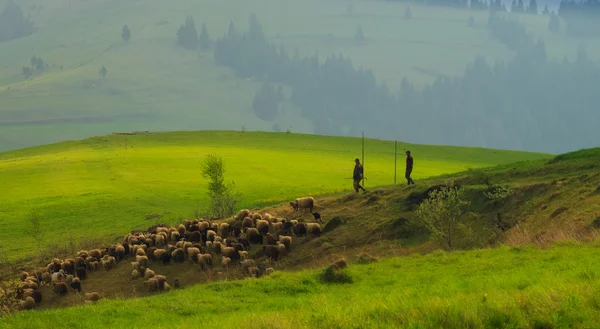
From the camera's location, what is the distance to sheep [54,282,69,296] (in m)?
29.6

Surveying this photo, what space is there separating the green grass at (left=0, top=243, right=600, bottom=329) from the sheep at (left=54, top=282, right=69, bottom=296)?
481 inches

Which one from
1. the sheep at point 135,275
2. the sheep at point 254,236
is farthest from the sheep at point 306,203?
the sheep at point 135,275

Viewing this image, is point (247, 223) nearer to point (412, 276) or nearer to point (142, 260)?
point (142, 260)

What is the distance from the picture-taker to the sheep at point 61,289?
29594 mm

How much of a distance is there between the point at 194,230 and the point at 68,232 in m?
26.0

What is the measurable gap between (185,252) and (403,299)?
20.5 metres

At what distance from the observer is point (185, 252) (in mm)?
31094

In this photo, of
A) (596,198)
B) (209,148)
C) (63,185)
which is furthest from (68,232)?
(209,148)

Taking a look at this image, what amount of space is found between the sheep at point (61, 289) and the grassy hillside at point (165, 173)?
20.6 meters

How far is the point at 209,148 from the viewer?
112 meters

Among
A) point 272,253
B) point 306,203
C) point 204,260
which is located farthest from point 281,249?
point 306,203

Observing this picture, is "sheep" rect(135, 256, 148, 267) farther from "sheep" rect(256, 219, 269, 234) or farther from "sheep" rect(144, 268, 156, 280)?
"sheep" rect(256, 219, 269, 234)

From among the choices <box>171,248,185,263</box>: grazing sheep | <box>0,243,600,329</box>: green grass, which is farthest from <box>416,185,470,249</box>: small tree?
<box>171,248,185,263</box>: grazing sheep

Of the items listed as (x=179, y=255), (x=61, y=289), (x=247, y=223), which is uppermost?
(x=247, y=223)
